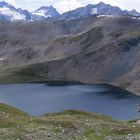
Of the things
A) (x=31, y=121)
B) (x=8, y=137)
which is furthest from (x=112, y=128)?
(x=8, y=137)

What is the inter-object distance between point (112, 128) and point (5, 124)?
39.1ft

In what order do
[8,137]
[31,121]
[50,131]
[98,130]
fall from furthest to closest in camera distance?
1. [31,121]
2. [98,130]
3. [50,131]
4. [8,137]

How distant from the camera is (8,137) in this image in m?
36.6

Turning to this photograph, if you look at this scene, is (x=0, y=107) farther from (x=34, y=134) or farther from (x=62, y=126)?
(x=34, y=134)

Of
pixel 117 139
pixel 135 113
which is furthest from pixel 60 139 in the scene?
pixel 135 113

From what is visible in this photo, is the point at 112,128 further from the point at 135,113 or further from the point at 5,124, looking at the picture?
the point at 135,113

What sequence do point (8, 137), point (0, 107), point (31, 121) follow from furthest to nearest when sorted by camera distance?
point (0, 107) → point (31, 121) → point (8, 137)

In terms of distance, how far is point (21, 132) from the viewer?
38.7 metres

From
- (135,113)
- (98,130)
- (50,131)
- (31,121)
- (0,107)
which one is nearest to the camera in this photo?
(50,131)

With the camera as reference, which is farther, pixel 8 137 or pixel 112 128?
pixel 112 128

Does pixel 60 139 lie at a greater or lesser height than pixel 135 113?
greater

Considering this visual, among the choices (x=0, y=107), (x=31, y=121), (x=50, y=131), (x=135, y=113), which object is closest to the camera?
(x=50, y=131)

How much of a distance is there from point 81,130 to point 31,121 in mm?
6657

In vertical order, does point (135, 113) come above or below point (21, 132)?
below
